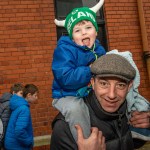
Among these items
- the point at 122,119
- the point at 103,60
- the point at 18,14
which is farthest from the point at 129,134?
the point at 18,14

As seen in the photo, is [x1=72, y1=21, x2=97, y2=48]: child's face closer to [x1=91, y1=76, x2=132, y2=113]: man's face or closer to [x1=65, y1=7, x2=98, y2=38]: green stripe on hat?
[x1=65, y1=7, x2=98, y2=38]: green stripe on hat

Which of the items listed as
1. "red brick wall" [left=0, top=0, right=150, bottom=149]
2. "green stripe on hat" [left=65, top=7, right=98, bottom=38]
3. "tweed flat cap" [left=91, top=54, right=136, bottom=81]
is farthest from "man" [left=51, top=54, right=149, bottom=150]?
"red brick wall" [left=0, top=0, right=150, bottom=149]

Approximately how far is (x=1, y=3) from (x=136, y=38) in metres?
2.70

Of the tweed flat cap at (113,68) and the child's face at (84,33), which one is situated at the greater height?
the child's face at (84,33)

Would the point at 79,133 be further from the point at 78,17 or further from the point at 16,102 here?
the point at 16,102

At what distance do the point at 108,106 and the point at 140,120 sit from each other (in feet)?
1.01

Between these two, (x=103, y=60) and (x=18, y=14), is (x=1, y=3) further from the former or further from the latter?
(x=103, y=60)

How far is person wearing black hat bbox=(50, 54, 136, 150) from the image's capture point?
6.49 feet

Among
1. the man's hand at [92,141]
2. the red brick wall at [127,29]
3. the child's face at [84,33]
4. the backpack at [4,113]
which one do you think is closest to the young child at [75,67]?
the child's face at [84,33]

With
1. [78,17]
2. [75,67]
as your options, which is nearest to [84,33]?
[78,17]

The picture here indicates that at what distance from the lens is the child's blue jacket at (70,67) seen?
7.35 feet

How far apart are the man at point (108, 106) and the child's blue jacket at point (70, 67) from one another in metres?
0.13

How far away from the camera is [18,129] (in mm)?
3811

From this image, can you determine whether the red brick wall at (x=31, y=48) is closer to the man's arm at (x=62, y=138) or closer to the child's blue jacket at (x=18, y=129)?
the child's blue jacket at (x=18, y=129)
